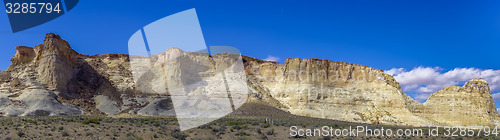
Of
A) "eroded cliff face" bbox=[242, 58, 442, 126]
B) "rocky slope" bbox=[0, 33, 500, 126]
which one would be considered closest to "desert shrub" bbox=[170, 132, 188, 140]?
"rocky slope" bbox=[0, 33, 500, 126]

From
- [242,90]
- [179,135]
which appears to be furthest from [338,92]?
[179,135]

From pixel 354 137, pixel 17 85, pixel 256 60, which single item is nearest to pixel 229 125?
pixel 354 137

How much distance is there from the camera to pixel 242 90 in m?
68.2

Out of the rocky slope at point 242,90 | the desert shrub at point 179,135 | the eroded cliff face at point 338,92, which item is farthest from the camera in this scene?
the eroded cliff face at point 338,92

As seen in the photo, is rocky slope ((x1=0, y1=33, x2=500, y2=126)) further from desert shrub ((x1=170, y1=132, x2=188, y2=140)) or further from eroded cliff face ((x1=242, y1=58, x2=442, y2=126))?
desert shrub ((x1=170, y1=132, x2=188, y2=140))

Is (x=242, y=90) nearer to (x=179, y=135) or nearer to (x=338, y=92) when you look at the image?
(x=338, y=92)

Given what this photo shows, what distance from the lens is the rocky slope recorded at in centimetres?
5244

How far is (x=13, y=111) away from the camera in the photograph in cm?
4366

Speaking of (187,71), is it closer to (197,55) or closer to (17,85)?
(197,55)

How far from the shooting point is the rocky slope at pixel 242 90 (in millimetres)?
52438

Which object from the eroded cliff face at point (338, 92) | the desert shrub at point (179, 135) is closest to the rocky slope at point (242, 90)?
the eroded cliff face at point (338, 92)

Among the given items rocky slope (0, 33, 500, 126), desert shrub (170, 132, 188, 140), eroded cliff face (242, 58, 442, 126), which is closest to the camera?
desert shrub (170, 132, 188, 140)

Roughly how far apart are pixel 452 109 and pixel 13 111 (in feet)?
232

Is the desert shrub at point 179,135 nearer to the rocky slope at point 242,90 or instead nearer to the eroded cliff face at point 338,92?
the rocky slope at point 242,90
